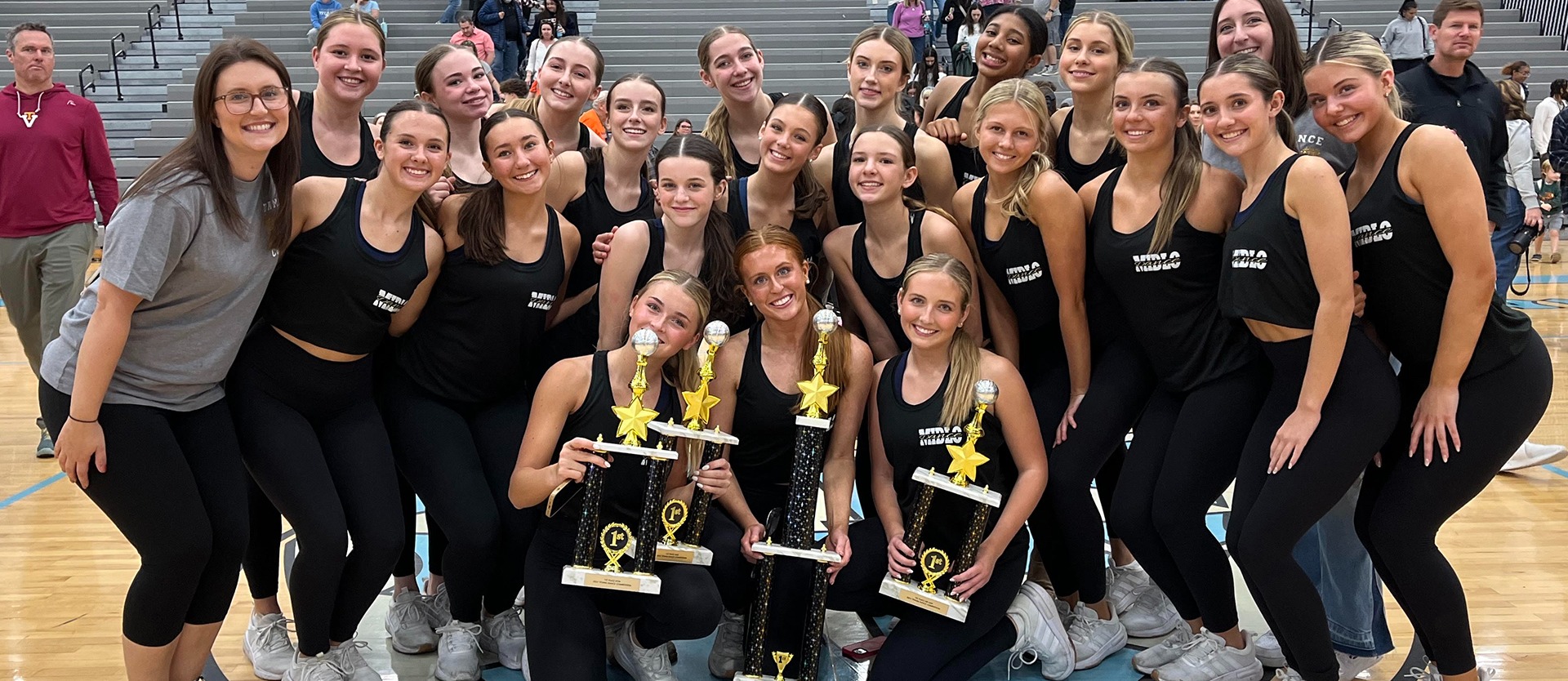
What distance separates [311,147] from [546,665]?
1.59 meters

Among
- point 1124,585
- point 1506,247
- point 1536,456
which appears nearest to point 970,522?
point 1124,585

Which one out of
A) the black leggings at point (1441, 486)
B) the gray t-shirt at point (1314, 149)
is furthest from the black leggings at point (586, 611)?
the gray t-shirt at point (1314, 149)

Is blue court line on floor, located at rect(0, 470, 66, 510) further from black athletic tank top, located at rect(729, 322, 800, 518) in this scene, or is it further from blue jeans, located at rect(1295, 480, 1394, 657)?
blue jeans, located at rect(1295, 480, 1394, 657)

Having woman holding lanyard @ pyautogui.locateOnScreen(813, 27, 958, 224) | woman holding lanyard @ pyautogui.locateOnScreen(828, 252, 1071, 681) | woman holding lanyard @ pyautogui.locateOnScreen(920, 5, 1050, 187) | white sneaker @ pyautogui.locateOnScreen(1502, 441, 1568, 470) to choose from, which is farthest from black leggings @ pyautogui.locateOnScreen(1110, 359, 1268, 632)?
white sneaker @ pyautogui.locateOnScreen(1502, 441, 1568, 470)

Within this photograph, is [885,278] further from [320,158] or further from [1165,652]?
[320,158]

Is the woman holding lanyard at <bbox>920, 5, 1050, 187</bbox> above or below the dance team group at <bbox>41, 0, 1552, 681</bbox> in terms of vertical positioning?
above

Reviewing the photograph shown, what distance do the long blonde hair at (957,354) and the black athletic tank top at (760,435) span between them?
1.33ft

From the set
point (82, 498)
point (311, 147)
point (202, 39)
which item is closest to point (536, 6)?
point (202, 39)

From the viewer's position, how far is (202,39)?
1481 cm

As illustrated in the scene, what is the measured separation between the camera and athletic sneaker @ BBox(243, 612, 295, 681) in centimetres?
319

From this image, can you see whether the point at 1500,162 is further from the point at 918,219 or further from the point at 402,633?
the point at 402,633

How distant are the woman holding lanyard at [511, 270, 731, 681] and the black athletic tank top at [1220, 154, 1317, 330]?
1.28m

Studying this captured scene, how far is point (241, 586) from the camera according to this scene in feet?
12.7

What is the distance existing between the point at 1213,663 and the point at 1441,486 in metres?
0.70
